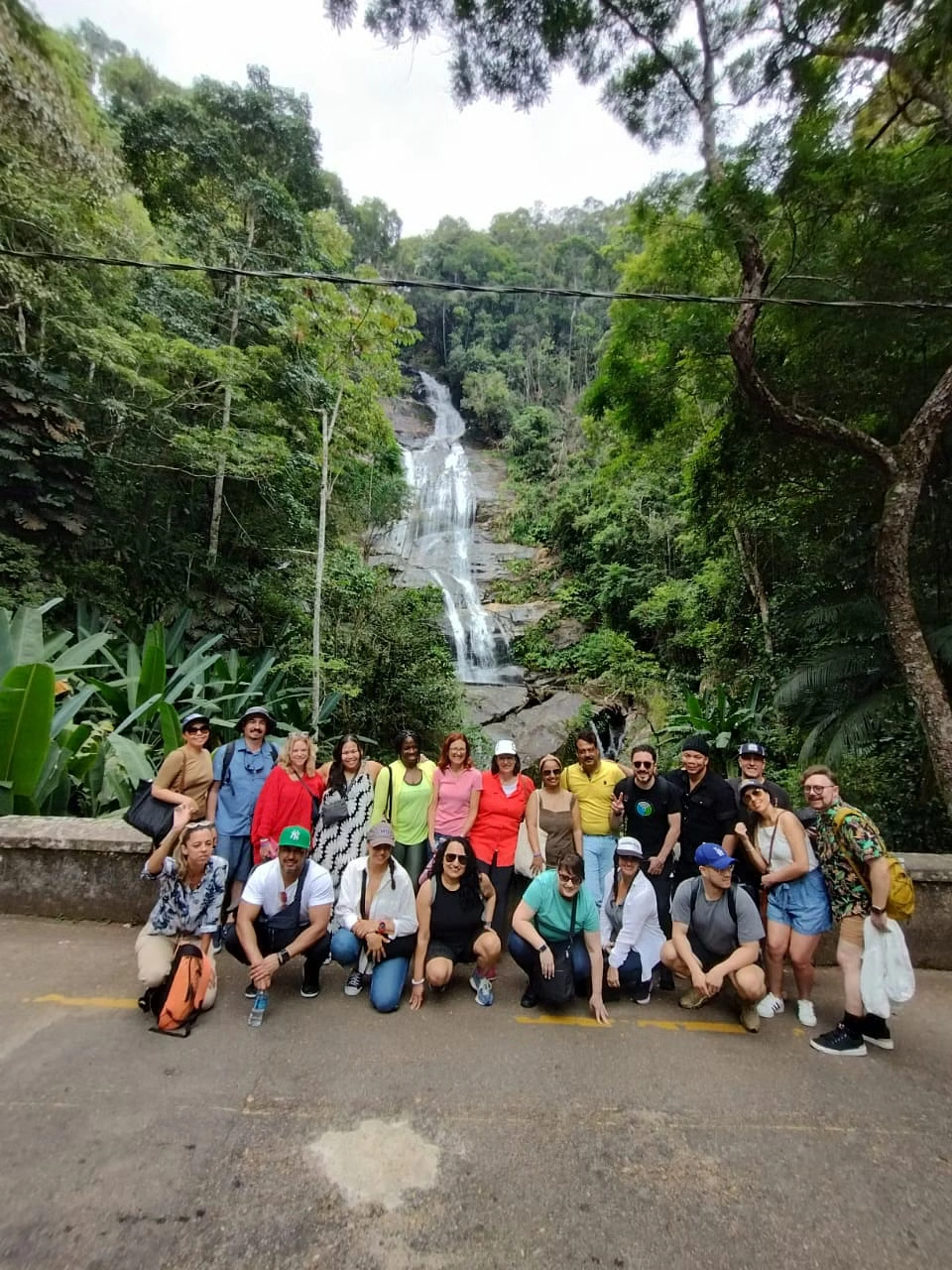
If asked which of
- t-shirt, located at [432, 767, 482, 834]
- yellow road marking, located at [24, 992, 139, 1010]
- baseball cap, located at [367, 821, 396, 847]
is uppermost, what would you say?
t-shirt, located at [432, 767, 482, 834]

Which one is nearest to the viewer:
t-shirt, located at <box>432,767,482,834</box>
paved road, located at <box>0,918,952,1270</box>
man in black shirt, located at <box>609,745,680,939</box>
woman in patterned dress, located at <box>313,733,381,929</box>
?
paved road, located at <box>0,918,952,1270</box>

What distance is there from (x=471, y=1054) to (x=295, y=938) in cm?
112

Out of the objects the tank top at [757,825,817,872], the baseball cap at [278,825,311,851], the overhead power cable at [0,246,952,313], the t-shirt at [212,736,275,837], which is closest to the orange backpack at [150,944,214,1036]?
the baseball cap at [278,825,311,851]

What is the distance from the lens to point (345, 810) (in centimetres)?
401

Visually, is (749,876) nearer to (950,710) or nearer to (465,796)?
(465,796)

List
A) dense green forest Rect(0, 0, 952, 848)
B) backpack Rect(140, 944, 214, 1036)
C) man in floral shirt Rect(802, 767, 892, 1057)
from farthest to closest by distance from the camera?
dense green forest Rect(0, 0, 952, 848)
man in floral shirt Rect(802, 767, 892, 1057)
backpack Rect(140, 944, 214, 1036)

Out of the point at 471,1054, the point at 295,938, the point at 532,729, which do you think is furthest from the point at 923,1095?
the point at 532,729

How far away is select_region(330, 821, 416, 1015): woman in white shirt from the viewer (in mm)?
3441

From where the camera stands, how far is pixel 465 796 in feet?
13.6

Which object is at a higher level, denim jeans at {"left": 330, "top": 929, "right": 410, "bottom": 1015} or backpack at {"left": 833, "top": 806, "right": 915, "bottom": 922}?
backpack at {"left": 833, "top": 806, "right": 915, "bottom": 922}

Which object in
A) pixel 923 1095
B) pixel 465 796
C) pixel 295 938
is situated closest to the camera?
pixel 923 1095

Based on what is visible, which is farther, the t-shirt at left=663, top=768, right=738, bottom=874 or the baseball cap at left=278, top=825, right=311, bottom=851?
the t-shirt at left=663, top=768, right=738, bottom=874

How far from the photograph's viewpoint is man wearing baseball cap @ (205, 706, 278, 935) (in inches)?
154

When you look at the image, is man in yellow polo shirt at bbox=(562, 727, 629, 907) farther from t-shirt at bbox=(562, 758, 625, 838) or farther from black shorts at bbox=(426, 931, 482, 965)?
black shorts at bbox=(426, 931, 482, 965)
